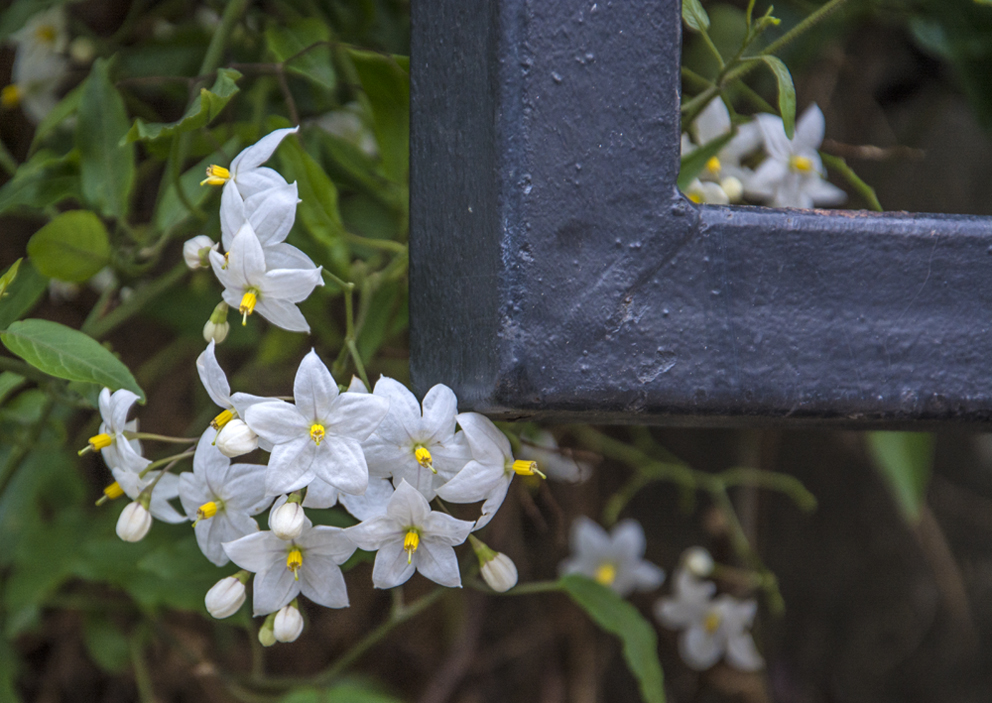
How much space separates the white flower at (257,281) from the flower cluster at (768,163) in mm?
393

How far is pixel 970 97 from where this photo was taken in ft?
3.07

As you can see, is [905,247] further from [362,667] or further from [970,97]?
[362,667]

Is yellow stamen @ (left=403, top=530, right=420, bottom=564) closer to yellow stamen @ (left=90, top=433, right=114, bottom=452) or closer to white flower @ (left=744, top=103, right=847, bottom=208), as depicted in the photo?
yellow stamen @ (left=90, top=433, right=114, bottom=452)

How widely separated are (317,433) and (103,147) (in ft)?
1.29

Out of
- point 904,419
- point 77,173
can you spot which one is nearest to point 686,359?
point 904,419

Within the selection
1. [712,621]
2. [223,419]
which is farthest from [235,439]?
[712,621]

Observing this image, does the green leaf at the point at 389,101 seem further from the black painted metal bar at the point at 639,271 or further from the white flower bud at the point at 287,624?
the white flower bud at the point at 287,624

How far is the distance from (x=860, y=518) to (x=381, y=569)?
1021 millimetres

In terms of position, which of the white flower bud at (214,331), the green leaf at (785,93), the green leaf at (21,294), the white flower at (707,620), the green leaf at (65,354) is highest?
the green leaf at (785,93)

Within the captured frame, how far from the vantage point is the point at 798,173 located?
2.57 ft

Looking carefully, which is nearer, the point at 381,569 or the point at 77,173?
the point at 381,569

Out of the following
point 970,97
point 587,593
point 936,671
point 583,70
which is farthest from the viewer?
point 936,671

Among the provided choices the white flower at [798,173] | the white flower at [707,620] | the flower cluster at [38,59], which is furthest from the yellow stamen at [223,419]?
the white flower at [707,620]

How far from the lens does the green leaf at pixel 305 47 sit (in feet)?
2.17
